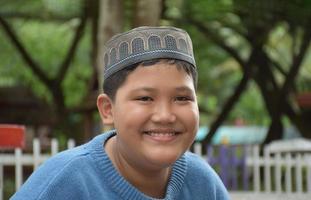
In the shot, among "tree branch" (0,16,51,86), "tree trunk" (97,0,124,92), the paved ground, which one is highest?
"tree trunk" (97,0,124,92)

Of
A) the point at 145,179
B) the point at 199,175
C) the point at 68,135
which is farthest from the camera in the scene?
the point at 68,135

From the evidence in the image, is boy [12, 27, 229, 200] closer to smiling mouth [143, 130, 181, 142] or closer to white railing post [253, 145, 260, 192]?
smiling mouth [143, 130, 181, 142]

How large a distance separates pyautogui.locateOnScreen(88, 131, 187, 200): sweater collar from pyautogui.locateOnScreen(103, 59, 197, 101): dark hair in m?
0.17

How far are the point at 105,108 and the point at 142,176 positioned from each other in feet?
0.72

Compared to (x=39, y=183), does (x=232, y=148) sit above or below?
below

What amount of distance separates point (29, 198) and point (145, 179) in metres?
0.33

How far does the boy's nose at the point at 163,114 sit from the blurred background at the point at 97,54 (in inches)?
198

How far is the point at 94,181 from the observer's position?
1.55m

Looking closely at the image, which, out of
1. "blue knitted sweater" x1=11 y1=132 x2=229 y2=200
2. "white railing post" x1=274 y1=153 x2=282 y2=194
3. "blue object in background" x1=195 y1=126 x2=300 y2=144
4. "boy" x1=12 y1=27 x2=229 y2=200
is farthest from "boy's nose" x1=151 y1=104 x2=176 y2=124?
"blue object in background" x1=195 y1=126 x2=300 y2=144

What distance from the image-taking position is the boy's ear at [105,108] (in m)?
1.63

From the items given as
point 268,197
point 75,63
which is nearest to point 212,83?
point 75,63

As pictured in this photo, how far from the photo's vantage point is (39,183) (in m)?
1.51

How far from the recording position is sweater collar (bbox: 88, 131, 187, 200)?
1.57m

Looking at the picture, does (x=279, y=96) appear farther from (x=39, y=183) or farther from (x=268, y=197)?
(x=39, y=183)
